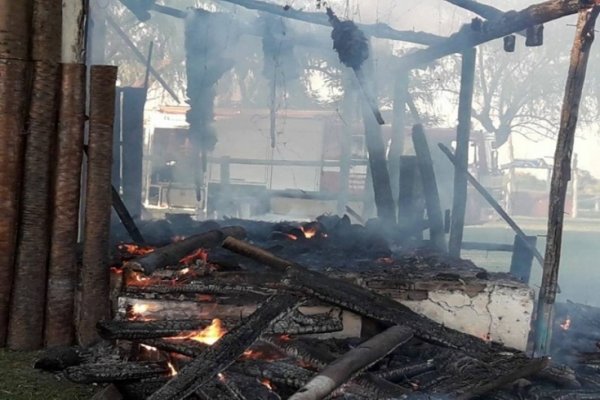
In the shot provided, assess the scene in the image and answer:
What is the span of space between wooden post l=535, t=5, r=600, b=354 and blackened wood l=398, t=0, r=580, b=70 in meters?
0.37

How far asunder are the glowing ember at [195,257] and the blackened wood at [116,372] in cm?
162

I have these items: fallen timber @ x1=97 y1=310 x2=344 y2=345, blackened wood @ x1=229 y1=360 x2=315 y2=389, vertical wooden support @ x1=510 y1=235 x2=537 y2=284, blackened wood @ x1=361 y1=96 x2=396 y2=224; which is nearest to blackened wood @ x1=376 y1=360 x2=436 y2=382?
blackened wood @ x1=229 y1=360 x2=315 y2=389

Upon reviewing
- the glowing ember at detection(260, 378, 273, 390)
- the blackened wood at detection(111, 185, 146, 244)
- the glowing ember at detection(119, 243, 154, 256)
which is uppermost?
the blackened wood at detection(111, 185, 146, 244)

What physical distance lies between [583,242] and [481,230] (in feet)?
14.0

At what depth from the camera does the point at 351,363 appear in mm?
4816

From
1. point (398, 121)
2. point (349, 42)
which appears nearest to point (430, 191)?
point (349, 42)

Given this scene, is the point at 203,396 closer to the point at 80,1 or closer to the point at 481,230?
the point at 80,1

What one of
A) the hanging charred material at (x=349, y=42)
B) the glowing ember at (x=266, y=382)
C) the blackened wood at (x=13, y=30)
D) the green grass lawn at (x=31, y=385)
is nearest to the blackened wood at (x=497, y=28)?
the hanging charred material at (x=349, y=42)

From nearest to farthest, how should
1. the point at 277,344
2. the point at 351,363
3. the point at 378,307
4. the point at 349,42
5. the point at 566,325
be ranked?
the point at 351,363 < the point at 277,344 < the point at 378,307 < the point at 566,325 < the point at 349,42

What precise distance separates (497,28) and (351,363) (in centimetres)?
556

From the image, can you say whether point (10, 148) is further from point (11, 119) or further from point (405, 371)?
point (405, 371)

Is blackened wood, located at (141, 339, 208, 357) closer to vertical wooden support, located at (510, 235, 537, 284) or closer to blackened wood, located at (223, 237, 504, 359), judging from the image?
blackened wood, located at (223, 237, 504, 359)

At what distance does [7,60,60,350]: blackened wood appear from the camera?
6.23 m

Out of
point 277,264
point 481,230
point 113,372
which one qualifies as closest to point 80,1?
point 277,264
